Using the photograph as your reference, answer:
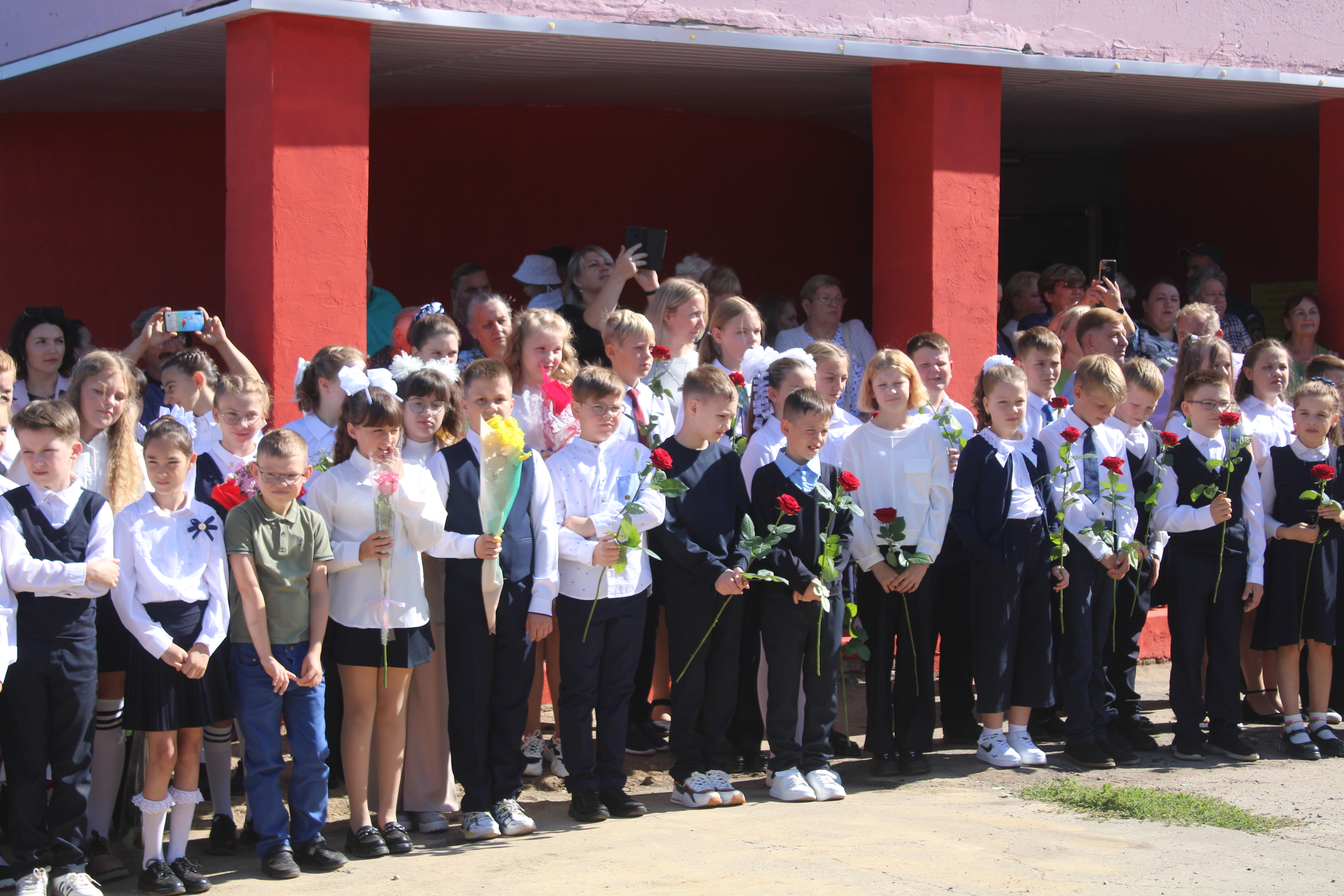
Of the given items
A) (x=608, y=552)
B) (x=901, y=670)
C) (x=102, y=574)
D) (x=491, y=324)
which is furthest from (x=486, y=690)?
(x=491, y=324)

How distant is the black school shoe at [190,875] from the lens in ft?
14.0

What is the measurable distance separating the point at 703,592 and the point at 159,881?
2121 mm

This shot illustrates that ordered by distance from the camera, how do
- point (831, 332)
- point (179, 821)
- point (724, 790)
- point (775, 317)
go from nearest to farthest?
point (179, 821) < point (724, 790) < point (831, 332) < point (775, 317)

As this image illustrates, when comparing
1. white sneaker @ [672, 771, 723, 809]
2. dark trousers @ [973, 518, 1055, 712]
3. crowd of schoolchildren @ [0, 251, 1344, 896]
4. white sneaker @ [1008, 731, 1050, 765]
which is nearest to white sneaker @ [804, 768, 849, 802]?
crowd of schoolchildren @ [0, 251, 1344, 896]

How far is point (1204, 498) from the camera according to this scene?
6.06 meters

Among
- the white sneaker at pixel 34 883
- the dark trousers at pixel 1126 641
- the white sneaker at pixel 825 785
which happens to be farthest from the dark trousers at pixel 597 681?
the dark trousers at pixel 1126 641

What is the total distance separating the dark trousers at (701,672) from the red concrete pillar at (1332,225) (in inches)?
220

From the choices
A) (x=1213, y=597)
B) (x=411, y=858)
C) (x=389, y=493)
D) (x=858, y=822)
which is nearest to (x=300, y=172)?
(x=389, y=493)

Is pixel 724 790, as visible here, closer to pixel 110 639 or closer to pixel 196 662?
pixel 196 662

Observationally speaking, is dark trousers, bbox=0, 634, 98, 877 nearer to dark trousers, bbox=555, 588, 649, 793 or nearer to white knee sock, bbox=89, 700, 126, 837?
white knee sock, bbox=89, 700, 126, 837

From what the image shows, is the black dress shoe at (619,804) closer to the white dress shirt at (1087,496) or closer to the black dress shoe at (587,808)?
the black dress shoe at (587,808)

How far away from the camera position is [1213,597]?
6086 mm

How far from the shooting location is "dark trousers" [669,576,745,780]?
5.20m

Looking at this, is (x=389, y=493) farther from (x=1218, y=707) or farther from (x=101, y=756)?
(x=1218, y=707)
